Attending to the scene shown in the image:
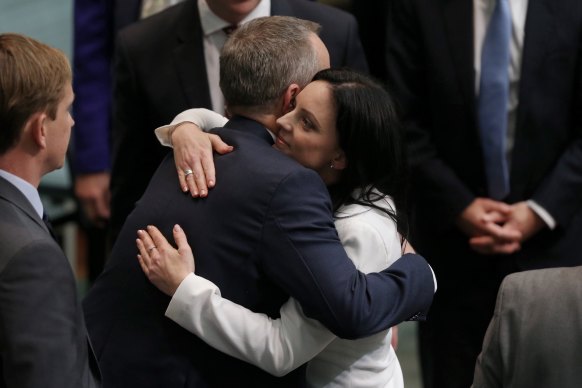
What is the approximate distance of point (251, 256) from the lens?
253 centimetres

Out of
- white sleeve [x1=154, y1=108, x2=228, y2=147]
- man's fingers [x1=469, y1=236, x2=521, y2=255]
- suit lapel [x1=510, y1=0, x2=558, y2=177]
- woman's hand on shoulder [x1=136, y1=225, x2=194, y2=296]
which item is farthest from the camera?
man's fingers [x1=469, y1=236, x2=521, y2=255]

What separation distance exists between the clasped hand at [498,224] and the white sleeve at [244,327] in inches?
60.0

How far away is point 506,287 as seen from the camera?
2.37m

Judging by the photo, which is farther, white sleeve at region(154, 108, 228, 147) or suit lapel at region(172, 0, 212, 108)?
suit lapel at region(172, 0, 212, 108)

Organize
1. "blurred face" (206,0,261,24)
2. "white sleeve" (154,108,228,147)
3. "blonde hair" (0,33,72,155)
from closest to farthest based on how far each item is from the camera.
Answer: "blonde hair" (0,33,72,155)
"white sleeve" (154,108,228,147)
"blurred face" (206,0,261,24)

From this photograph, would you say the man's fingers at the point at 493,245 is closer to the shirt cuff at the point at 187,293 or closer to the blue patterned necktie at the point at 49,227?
the shirt cuff at the point at 187,293

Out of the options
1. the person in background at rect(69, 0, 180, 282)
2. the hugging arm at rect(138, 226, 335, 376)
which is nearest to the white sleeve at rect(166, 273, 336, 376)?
the hugging arm at rect(138, 226, 335, 376)

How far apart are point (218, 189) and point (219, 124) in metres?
0.51

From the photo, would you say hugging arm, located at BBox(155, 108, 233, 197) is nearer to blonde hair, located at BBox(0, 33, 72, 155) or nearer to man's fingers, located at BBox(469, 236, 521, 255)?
blonde hair, located at BBox(0, 33, 72, 155)

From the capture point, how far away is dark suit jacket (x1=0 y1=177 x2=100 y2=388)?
223 cm

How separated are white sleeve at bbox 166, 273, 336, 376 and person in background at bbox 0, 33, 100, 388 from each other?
0.71ft

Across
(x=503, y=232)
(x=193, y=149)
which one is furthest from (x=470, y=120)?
(x=193, y=149)

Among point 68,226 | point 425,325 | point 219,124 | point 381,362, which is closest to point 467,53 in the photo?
point 425,325

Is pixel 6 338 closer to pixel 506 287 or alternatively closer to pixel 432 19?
pixel 506 287
